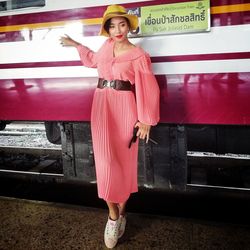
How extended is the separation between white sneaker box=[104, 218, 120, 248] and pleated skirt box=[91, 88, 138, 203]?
0.65 feet

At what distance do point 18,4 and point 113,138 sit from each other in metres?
1.41

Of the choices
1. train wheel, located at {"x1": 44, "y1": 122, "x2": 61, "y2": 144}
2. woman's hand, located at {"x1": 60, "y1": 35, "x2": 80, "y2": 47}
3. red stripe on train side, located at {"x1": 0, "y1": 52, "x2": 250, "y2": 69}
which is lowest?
train wheel, located at {"x1": 44, "y1": 122, "x2": 61, "y2": 144}

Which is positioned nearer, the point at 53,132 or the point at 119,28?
the point at 119,28

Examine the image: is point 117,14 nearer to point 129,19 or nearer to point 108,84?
point 129,19

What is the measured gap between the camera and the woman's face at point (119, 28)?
2025 millimetres

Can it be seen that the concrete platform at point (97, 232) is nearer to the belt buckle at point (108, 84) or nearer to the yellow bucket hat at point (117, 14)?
the belt buckle at point (108, 84)

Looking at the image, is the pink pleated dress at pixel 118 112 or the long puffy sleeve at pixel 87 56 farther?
the long puffy sleeve at pixel 87 56

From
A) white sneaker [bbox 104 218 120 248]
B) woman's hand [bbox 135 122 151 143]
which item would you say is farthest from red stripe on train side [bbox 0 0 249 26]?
white sneaker [bbox 104 218 120 248]

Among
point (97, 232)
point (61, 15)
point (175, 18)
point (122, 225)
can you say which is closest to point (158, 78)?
point (175, 18)

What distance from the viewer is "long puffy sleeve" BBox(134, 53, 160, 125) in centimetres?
203

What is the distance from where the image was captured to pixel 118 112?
7.15 feet

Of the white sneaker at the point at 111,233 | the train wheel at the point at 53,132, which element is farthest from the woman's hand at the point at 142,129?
the train wheel at the point at 53,132

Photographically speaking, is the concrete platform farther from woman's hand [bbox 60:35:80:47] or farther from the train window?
the train window

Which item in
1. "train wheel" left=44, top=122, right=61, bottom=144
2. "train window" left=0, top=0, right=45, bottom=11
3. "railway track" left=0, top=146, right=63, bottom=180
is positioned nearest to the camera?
"train window" left=0, top=0, right=45, bottom=11
